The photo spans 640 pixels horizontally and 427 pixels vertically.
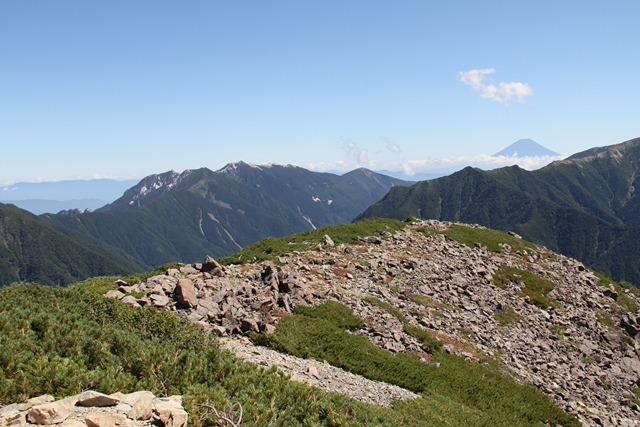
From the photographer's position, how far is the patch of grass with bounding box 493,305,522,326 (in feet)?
90.0

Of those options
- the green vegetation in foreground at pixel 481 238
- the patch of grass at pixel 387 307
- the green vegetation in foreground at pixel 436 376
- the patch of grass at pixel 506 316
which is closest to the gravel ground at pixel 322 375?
the green vegetation in foreground at pixel 436 376

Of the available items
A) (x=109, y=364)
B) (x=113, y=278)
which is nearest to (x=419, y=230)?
(x=113, y=278)

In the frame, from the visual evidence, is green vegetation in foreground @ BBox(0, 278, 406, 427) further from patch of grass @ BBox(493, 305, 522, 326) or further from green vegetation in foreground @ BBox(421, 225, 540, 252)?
green vegetation in foreground @ BBox(421, 225, 540, 252)

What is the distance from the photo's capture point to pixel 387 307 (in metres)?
24.0

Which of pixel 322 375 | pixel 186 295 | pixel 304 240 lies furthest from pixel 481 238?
pixel 186 295

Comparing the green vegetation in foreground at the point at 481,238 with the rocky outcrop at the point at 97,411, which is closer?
the rocky outcrop at the point at 97,411

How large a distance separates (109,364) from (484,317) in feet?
78.9

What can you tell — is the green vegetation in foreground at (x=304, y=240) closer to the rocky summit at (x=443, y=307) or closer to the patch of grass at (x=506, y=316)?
the rocky summit at (x=443, y=307)

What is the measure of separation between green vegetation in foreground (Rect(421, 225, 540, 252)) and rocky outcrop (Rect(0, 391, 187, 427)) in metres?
36.9

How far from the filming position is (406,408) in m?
14.5

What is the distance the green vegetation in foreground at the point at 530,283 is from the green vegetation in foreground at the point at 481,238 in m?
5.91

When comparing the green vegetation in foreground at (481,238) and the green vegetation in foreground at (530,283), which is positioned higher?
the green vegetation in foreground at (481,238)

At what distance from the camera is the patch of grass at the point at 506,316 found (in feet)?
90.0

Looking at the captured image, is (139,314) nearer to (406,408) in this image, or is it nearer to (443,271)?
(406,408)
